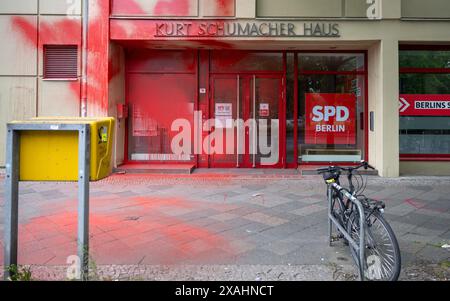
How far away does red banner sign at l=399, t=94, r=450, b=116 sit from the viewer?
992 cm

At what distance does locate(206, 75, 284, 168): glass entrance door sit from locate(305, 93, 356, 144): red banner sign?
0.83 meters

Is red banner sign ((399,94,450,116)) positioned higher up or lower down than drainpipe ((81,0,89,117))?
lower down

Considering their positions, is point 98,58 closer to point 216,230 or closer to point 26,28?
point 26,28

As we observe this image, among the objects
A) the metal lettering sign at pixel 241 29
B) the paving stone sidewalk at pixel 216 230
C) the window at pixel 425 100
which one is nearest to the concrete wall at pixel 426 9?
the window at pixel 425 100

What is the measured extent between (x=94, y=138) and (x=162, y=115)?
718 centimetres

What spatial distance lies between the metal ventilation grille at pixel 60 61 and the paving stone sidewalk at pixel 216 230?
297 cm

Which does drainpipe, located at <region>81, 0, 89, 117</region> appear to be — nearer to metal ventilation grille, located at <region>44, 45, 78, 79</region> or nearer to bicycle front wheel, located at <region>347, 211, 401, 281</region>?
metal ventilation grille, located at <region>44, 45, 78, 79</region>

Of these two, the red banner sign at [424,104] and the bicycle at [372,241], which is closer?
the bicycle at [372,241]

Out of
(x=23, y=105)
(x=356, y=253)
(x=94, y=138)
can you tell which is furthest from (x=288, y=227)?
(x=23, y=105)

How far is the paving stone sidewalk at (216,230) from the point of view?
3.92 meters

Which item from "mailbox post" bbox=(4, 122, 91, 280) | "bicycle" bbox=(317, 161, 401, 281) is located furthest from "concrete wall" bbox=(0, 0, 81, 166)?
"bicycle" bbox=(317, 161, 401, 281)

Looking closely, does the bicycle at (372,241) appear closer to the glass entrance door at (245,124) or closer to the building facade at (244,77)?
the building facade at (244,77)

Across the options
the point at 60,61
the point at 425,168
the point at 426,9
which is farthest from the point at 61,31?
the point at 425,168

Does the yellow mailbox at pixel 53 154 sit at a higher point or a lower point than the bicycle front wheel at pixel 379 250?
higher
